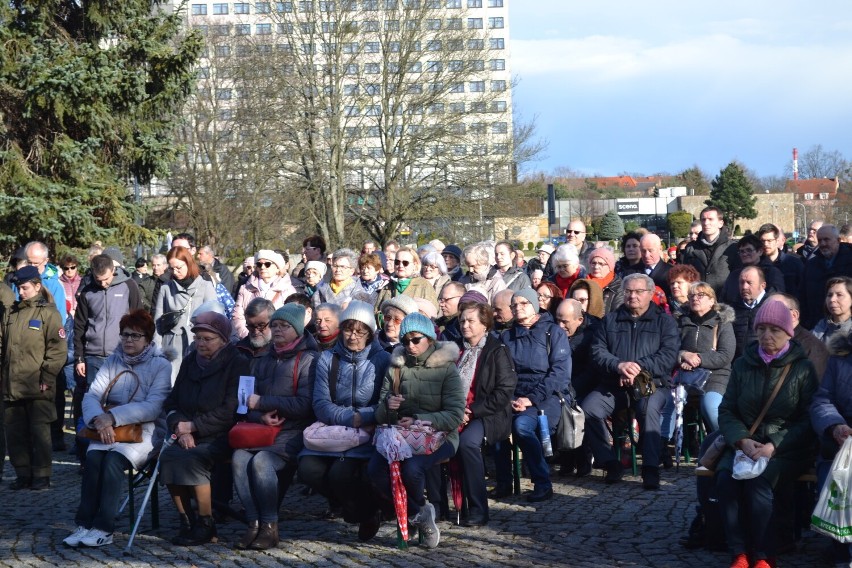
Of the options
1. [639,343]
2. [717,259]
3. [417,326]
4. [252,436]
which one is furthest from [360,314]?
[717,259]

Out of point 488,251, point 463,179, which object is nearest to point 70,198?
point 488,251

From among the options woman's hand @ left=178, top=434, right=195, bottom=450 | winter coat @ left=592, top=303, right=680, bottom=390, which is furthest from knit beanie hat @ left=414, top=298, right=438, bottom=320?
→ woman's hand @ left=178, top=434, right=195, bottom=450

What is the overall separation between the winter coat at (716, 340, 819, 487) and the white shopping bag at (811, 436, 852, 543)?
350mm

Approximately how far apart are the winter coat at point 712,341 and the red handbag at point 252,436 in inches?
145

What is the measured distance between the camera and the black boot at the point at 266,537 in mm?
6969

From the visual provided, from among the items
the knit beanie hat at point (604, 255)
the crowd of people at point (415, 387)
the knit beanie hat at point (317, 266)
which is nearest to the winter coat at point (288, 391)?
the crowd of people at point (415, 387)

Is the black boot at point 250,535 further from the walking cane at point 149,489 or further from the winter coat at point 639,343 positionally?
the winter coat at point 639,343

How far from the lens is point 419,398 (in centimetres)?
715

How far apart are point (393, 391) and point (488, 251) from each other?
4.20m

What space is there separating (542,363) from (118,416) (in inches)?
129

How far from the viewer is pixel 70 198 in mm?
20609

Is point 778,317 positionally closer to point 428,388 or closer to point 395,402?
point 428,388

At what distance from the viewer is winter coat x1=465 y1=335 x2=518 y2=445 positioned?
25.4ft

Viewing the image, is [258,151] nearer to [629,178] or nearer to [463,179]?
[463,179]
